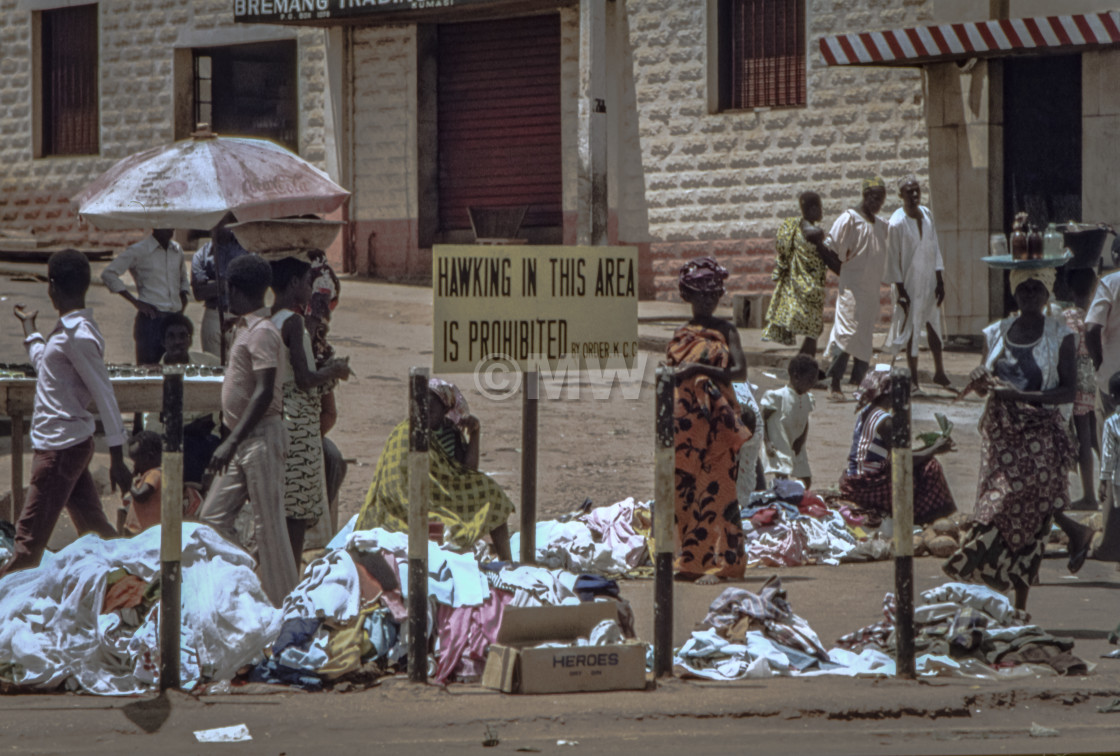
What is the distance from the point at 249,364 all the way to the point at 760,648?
2361 millimetres

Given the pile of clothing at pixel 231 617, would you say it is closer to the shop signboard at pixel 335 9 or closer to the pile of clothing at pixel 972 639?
the pile of clothing at pixel 972 639

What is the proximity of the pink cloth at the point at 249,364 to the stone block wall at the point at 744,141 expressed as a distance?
11.2 metres

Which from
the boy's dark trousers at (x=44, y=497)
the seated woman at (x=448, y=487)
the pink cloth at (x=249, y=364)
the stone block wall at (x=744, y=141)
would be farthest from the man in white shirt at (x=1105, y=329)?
the stone block wall at (x=744, y=141)

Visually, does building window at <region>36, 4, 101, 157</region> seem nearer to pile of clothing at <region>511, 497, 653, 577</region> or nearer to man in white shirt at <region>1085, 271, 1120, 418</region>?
pile of clothing at <region>511, 497, 653, 577</region>

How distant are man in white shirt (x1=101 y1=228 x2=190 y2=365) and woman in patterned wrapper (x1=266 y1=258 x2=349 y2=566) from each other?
3766mm

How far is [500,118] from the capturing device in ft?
66.4

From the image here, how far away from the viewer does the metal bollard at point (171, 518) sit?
18.2 ft

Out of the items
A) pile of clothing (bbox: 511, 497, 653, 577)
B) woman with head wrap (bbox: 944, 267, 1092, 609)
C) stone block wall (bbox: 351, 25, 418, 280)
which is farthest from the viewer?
stone block wall (bbox: 351, 25, 418, 280)

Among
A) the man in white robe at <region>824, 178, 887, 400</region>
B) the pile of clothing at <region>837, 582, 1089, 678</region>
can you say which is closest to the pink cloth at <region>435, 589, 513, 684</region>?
the pile of clothing at <region>837, 582, 1089, 678</region>

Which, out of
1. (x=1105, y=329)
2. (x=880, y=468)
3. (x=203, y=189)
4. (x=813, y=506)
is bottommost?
(x=813, y=506)

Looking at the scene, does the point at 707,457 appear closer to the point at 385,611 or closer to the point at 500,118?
the point at 385,611

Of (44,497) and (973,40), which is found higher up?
(973,40)

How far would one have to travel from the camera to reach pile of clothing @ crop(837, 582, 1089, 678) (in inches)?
237

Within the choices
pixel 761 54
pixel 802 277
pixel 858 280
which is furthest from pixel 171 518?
pixel 761 54
